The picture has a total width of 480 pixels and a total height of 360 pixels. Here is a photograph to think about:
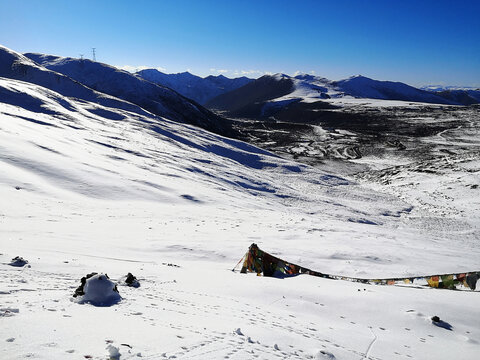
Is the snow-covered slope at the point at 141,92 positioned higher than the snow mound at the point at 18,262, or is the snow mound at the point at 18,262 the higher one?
the snow-covered slope at the point at 141,92

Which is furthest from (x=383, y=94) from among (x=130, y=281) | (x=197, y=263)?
(x=130, y=281)

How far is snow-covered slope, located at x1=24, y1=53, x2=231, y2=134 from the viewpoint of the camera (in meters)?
79.0

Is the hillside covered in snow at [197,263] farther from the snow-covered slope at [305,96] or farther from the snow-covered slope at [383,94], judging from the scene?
the snow-covered slope at [383,94]

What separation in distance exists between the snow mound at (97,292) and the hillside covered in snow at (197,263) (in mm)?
18

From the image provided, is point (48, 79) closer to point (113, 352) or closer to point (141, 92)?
point (141, 92)

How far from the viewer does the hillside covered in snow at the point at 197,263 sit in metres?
4.82

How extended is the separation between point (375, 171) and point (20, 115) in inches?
1657

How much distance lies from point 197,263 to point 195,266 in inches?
18.2

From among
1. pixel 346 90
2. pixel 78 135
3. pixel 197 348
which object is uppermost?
pixel 346 90

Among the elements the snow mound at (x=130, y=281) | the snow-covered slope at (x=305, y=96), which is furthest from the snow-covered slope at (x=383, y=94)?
the snow mound at (x=130, y=281)

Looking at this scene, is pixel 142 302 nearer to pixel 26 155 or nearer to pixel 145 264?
pixel 145 264

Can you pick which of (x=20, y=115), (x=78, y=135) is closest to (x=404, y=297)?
(x=78, y=135)

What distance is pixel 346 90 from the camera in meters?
188

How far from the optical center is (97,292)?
5746 mm
